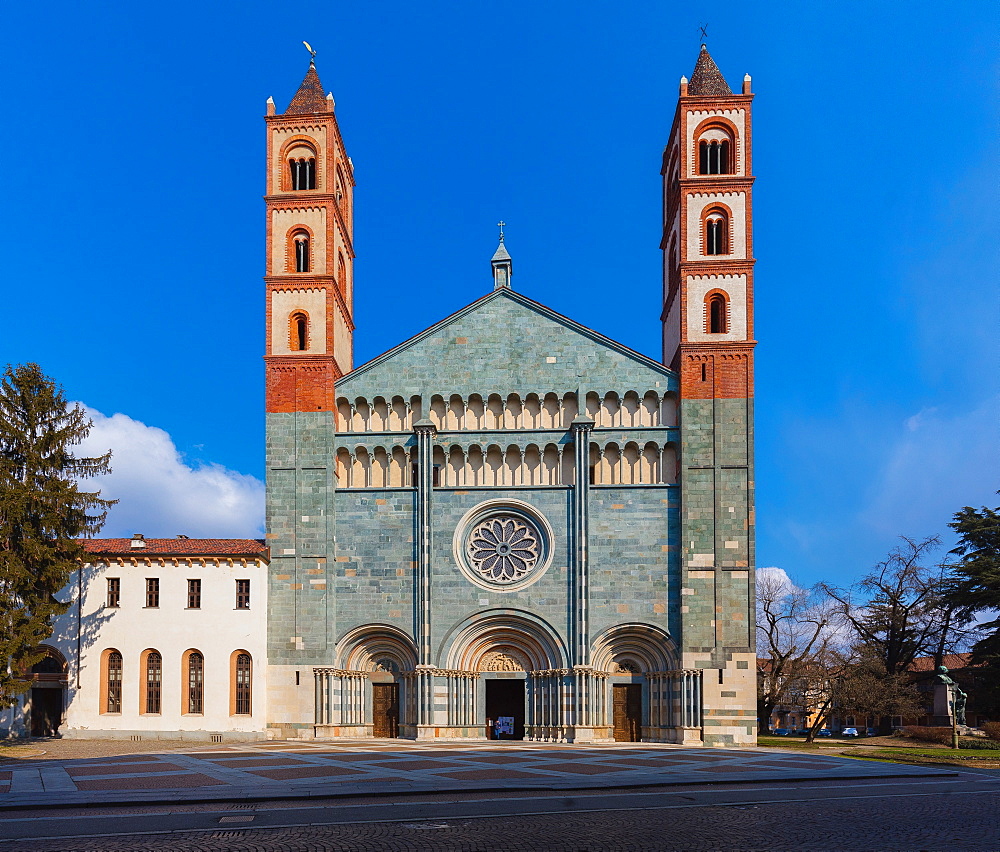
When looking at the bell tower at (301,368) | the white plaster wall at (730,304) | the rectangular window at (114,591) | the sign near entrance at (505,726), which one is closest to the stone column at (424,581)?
the sign near entrance at (505,726)

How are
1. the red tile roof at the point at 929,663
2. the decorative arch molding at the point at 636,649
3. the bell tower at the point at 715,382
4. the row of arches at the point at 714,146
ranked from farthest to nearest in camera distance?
the red tile roof at the point at 929,663, the row of arches at the point at 714,146, the decorative arch molding at the point at 636,649, the bell tower at the point at 715,382

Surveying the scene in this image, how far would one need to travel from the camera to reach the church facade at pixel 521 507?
3881 centimetres

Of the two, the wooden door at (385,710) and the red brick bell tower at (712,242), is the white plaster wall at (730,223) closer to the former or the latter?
the red brick bell tower at (712,242)

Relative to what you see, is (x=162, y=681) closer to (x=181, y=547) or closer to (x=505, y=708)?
(x=181, y=547)

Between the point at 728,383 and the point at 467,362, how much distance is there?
10.8 m

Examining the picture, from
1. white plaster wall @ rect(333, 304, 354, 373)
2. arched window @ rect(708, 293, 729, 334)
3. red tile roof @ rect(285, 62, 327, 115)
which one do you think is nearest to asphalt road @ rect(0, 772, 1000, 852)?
arched window @ rect(708, 293, 729, 334)

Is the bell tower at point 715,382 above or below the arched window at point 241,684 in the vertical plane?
above

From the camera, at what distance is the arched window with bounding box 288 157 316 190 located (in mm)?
43688

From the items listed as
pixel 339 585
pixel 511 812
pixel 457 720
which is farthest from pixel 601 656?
pixel 511 812

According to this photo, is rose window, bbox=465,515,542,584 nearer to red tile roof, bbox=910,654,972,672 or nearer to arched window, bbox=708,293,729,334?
arched window, bbox=708,293,729,334

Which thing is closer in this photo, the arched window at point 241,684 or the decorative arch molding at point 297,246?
the arched window at point 241,684

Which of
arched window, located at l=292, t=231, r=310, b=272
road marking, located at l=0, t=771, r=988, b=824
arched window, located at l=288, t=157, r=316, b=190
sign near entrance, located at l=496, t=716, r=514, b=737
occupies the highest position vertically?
arched window, located at l=288, t=157, r=316, b=190

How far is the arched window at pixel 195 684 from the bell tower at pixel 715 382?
19000mm

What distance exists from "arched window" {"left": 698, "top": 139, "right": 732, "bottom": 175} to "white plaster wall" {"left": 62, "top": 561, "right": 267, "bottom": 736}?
25.1m
